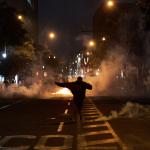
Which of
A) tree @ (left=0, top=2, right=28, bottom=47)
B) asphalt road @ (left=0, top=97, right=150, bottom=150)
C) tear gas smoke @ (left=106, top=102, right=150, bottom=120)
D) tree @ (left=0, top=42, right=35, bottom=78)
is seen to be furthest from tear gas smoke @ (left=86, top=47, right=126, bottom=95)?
asphalt road @ (left=0, top=97, right=150, bottom=150)

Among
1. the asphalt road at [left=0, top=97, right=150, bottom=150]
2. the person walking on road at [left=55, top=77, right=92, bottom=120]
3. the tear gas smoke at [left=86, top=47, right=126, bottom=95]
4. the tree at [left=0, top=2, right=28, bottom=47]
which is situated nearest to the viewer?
the asphalt road at [left=0, top=97, right=150, bottom=150]

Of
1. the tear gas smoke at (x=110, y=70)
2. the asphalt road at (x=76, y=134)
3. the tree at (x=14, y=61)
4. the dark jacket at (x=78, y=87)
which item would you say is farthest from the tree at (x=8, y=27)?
the dark jacket at (x=78, y=87)

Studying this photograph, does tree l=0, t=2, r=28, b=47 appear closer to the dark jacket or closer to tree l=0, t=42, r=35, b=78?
tree l=0, t=42, r=35, b=78

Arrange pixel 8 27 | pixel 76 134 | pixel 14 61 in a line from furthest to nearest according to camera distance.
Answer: pixel 14 61
pixel 8 27
pixel 76 134

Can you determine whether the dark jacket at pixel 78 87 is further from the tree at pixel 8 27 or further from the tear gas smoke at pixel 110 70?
the tear gas smoke at pixel 110 70

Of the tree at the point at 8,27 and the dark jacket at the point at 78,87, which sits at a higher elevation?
the tree at the point at 8,27

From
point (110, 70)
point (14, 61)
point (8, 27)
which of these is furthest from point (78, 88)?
point (110, 70)

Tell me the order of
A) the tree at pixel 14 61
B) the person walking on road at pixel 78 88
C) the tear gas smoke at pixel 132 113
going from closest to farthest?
the person walking on road at pixel 78 88 → the tear gas smoke at pixel 132 113 → the tree at pixel 14 61

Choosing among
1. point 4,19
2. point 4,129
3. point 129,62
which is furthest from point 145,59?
point 4,129

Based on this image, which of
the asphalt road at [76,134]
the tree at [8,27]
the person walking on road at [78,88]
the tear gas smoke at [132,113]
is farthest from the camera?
the tree at [8,27]

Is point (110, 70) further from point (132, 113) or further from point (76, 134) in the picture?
point (76, 134)

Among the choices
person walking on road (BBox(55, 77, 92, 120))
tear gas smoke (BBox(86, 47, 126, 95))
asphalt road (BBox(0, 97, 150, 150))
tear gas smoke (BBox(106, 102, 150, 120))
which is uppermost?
tear gas smoke (BBox(86, 47, 126, 95))

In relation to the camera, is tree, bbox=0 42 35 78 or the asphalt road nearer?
the asphalt road

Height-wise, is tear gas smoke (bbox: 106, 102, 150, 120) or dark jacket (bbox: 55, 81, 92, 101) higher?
dark jacket (bbox: 55, 81, 92, 101)
